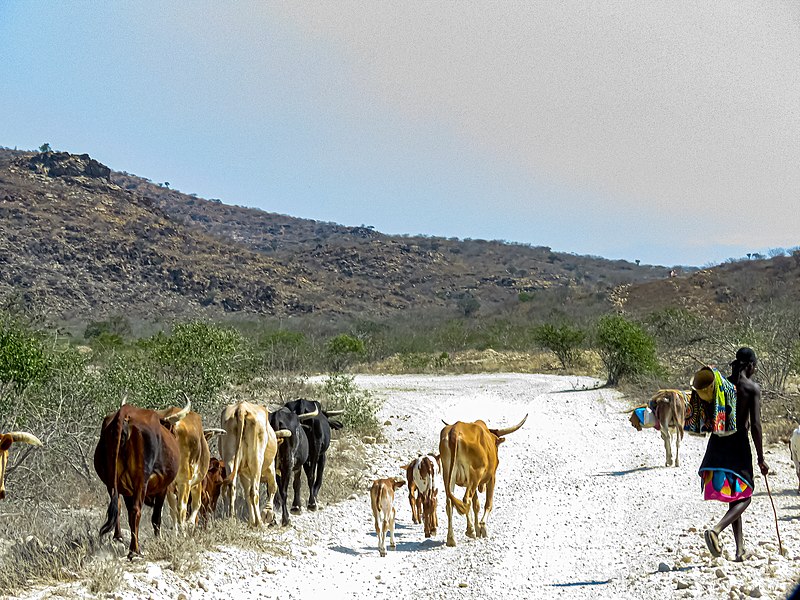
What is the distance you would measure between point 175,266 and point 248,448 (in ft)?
191

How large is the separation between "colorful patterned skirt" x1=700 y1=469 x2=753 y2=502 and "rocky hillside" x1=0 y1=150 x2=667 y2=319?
34.5 metres

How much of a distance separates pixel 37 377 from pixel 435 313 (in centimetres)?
5841

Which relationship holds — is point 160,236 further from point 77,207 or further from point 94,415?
point 94,415

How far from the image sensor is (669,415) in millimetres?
13492

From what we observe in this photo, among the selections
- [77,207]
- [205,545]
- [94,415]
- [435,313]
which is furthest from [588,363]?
[77,207]

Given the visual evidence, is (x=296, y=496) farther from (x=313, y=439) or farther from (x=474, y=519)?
(x=474, y=519)

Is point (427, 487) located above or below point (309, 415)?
below

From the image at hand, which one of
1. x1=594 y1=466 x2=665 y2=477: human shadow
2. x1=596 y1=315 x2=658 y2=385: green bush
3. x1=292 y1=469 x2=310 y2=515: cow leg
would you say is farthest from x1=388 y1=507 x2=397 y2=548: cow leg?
x1=596 y1=315 x2=658 y2=385: green bush

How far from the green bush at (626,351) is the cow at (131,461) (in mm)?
21094

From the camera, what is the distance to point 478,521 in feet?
32.6

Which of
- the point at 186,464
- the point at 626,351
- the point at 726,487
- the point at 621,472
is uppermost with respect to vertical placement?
the point at 626,351

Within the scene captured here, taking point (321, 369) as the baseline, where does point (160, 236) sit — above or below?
above

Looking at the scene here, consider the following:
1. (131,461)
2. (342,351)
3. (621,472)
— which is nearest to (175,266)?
(342,351)

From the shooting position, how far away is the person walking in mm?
7482
